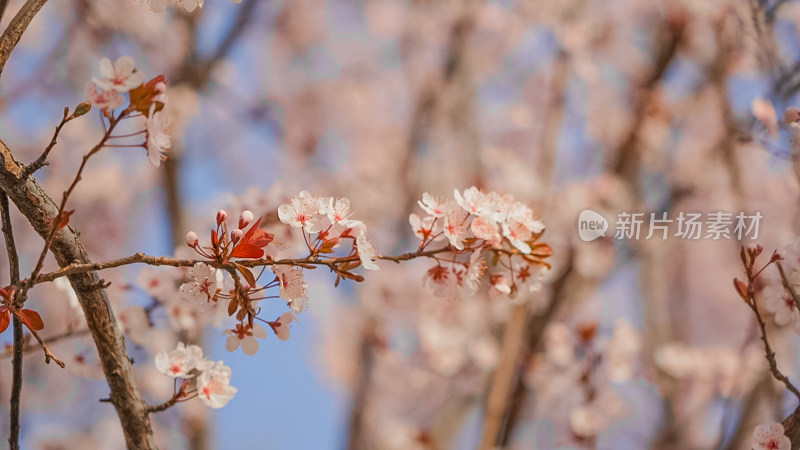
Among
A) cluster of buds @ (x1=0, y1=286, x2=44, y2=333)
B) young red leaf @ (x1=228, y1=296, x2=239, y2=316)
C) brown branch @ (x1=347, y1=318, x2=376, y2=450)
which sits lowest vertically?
cluster of buds @ (x1=0, y1=286, x2=44, y2=333)

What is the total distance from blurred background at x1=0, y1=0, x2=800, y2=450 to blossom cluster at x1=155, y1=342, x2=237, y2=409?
32 cm

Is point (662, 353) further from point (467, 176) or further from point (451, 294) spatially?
point (451, 294)

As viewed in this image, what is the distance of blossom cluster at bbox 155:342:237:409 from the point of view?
0.94 m

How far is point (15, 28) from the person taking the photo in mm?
812

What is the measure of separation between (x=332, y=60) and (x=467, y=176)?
301cm

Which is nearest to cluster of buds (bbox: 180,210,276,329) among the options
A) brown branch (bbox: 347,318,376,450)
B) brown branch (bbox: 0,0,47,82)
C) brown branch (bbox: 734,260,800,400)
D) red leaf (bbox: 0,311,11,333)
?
red leaf (bbox: 0,311,11,333)

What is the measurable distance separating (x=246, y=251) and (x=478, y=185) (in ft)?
5.92

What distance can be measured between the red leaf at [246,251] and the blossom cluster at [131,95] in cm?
16

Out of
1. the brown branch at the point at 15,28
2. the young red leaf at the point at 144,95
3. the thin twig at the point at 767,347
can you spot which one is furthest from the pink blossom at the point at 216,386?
the thin twig at the point at 767,347

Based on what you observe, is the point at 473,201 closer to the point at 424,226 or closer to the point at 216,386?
the point at 424,226

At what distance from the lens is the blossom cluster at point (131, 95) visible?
75 centimetres

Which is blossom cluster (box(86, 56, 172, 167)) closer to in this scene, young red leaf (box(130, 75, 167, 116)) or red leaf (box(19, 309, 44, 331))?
young red leaf (box(130, 75, 167, 116))

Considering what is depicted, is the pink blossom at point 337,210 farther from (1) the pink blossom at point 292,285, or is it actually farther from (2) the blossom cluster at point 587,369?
(2) the blossom cluster at point 587,369

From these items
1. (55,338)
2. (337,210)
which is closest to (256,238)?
(337,210)
